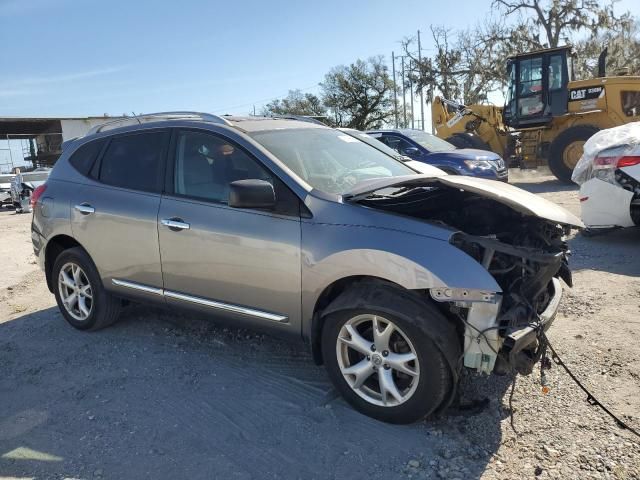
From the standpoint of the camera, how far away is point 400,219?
307cm

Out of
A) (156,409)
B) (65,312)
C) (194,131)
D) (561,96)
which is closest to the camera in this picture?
(156,409)

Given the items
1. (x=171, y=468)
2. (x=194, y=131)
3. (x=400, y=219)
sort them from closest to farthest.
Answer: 1. (x=171, y=468)
2. (x=400, y=219)
3. (x=194, y=131)

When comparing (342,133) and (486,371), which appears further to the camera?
(342,133)

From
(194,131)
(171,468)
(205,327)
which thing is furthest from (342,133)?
(171,468)

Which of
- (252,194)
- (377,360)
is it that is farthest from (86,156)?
(377,360)

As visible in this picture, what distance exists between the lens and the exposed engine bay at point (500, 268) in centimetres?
279

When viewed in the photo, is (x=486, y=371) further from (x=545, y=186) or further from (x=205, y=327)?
(x=545, y=186)

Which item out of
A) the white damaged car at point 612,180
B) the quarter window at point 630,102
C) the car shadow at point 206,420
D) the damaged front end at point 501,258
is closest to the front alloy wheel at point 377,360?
the car shadow at point 206,420

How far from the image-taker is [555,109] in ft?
47.1

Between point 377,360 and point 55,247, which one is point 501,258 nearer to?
point 377,360

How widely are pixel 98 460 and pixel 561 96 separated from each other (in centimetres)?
1462

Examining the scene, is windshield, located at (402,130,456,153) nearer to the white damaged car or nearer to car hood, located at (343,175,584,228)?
the white damaged car

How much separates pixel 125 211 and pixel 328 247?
1.92 meters

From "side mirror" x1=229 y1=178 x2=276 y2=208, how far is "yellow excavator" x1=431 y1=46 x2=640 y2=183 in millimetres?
12672
